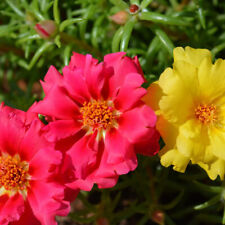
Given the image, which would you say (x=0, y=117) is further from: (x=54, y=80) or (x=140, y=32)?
(x=140, y=32)

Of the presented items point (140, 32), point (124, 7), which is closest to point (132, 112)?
point (124, 7)

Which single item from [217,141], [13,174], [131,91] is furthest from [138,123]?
[13,174]

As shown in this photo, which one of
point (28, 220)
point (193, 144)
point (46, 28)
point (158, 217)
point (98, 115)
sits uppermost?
point (46, 28)

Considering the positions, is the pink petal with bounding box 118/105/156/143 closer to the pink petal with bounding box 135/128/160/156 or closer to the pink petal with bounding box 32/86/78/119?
the pink petal with bounding box 135/128/160/156

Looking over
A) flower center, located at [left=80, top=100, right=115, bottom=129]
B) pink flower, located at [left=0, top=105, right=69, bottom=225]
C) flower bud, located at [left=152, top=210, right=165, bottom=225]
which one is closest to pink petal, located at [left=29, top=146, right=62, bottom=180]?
pink flower, located at [left=0, top=105, right=69, bottom=225]

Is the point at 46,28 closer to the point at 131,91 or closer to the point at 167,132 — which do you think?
the point at 131,91

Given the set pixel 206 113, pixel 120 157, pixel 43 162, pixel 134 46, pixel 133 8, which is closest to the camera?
pixel 120 157
